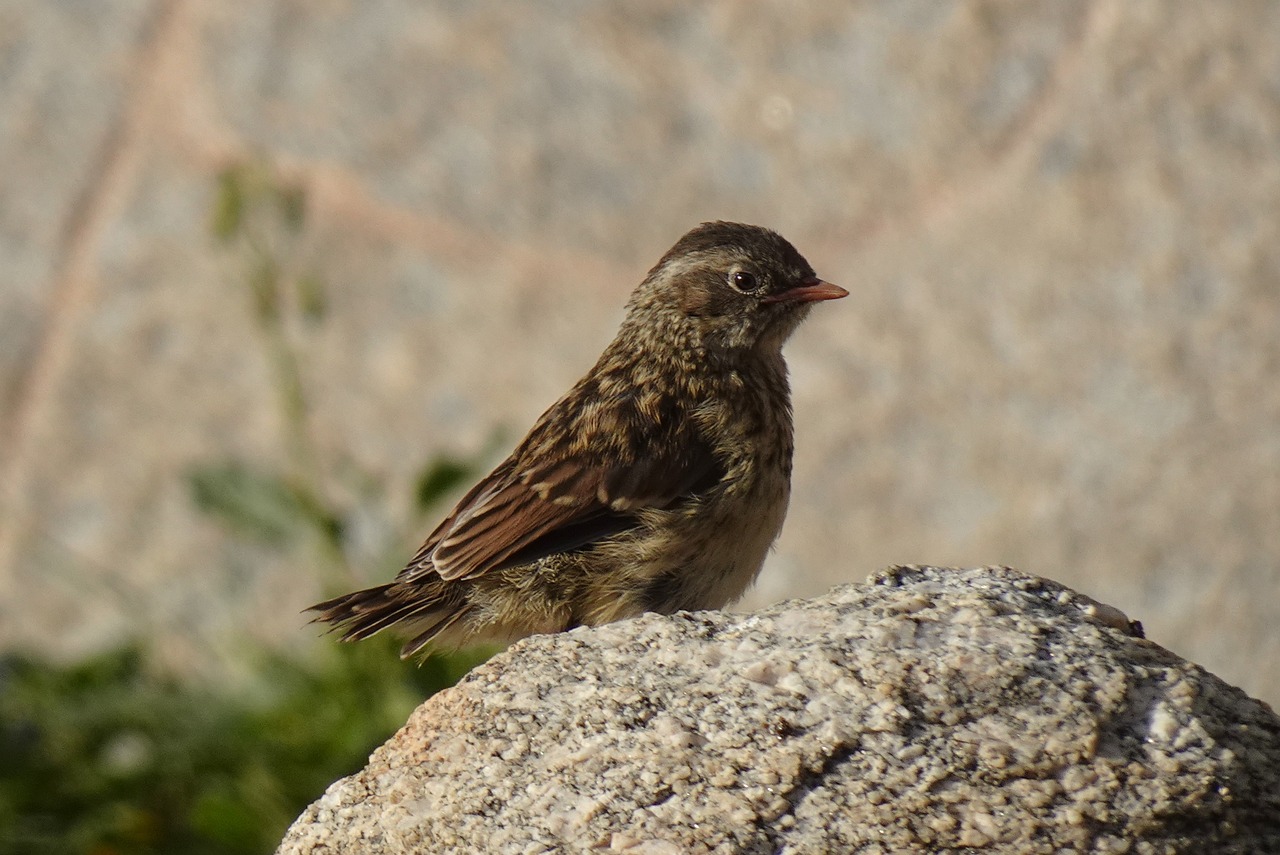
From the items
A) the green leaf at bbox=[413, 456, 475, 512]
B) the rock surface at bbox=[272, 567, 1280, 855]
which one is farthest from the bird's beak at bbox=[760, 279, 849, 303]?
the rock surface at bbox=[272, 567, 1280, 855]

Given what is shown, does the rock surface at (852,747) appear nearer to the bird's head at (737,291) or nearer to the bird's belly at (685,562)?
the bird's belly at (685,562)

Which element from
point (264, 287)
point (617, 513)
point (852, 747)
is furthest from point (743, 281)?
point (852, 747)

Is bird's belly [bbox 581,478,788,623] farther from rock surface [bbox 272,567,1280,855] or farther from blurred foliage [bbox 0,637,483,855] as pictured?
blurred foliage [bbox 0,637,483,855]

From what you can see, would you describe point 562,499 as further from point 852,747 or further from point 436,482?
point 852,747

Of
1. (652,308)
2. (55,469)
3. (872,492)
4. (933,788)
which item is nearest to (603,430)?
(652,308)

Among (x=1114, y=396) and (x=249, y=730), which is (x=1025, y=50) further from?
(x=249, y=730)
